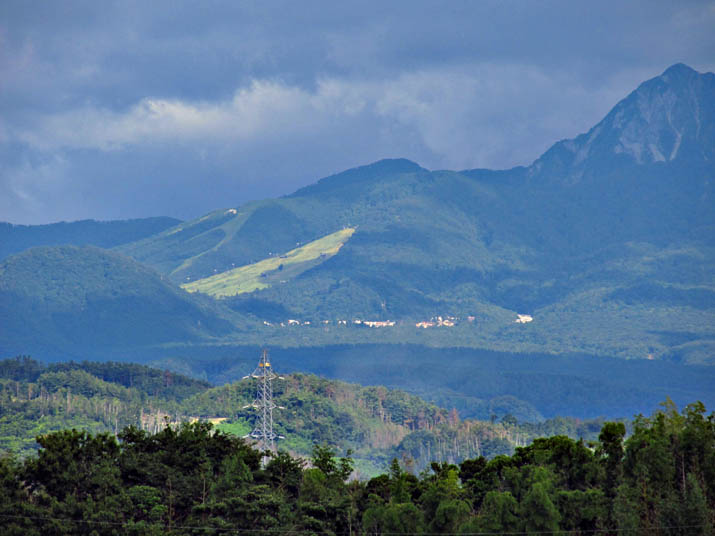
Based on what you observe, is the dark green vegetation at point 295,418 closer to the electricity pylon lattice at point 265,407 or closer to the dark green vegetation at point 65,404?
the dark green vegetation at point 65,404

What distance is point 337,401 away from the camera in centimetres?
17925

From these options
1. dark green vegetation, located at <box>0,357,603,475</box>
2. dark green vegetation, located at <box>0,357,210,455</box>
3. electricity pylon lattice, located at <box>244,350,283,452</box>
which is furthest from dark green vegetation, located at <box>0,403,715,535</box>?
dark green vegetation, located at <box>0,357,603,475</box>

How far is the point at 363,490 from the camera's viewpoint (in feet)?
190

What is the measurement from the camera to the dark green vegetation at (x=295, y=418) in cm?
15575

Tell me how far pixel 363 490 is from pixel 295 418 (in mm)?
106373

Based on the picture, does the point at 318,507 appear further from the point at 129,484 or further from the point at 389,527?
the point at 129,484

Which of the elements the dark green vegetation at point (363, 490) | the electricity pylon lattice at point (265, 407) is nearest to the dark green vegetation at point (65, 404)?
the electricity pylon lattice at point (265, 407)

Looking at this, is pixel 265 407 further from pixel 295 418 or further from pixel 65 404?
pixel 65 404

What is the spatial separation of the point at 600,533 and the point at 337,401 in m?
130

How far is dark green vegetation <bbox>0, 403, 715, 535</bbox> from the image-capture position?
165 ft

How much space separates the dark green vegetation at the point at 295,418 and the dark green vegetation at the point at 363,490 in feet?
281

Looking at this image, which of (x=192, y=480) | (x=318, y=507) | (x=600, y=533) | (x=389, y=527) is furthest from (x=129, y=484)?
(x=600, y=533)

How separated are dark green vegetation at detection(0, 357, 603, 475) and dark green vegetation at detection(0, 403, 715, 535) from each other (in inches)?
3369

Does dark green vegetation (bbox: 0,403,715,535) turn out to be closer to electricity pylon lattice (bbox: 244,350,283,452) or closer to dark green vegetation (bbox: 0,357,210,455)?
electricity pylon lattice (bbox: 244,350,283,452)
